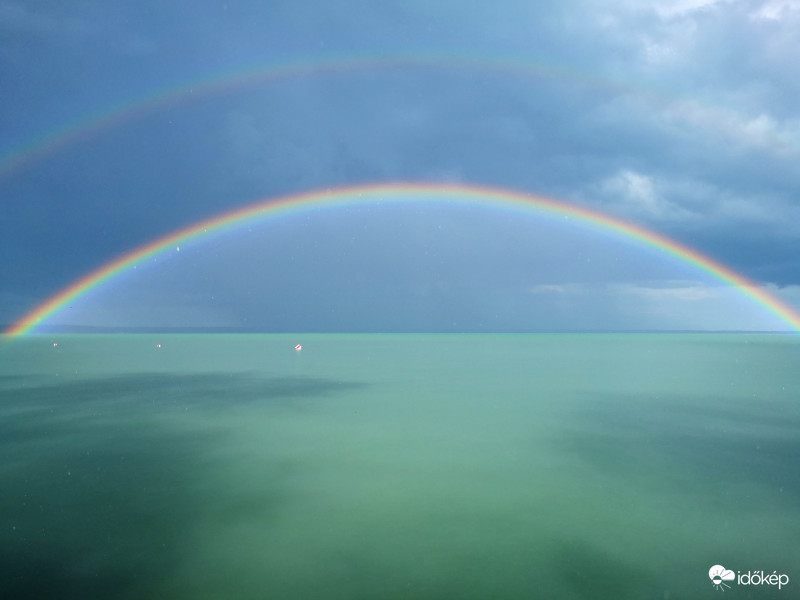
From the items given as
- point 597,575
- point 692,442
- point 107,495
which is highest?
point 692,442

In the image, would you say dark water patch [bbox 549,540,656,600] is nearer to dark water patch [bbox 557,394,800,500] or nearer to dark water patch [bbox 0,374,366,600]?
dark water patch [bbox 557,394,800,500]

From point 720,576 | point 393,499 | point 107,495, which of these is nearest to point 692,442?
point 720,576

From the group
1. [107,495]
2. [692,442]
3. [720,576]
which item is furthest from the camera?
[692,442]

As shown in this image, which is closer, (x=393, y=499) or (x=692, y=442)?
(x=393, y=499)

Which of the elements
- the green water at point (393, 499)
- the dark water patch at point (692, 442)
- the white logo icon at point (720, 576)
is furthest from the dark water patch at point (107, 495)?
the dark water patch at point (692, 442)

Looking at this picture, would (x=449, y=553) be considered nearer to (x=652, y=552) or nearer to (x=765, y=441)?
(x=652, y=552)

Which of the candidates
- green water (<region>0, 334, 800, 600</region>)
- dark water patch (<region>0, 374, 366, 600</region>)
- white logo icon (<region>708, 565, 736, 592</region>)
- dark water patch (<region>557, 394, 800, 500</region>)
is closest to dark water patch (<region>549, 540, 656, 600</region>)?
green water (<region>0, 334, 800, 600</region>)

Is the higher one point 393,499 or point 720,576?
point 393,499

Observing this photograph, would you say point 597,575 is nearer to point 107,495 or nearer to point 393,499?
point 393,499
